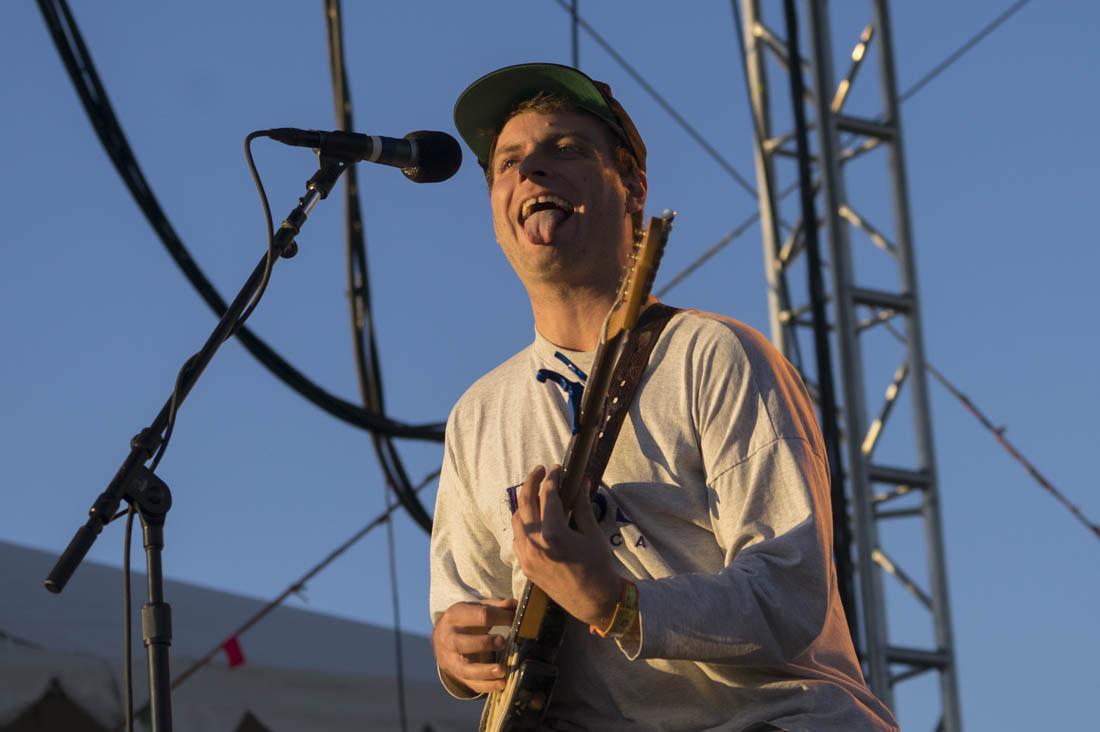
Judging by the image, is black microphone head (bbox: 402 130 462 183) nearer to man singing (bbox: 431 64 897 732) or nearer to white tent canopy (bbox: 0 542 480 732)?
man singing (bbox: 431 64 897 732)

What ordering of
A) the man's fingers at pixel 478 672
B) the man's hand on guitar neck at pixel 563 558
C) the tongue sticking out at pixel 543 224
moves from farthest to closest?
the tongue sticking out at pixel 543 224
the man's fingers at pixel 478 672
the man's hand on guitar neck at pixel 563 558

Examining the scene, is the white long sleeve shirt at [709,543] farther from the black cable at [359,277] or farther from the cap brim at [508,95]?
the black cable at [359,277]

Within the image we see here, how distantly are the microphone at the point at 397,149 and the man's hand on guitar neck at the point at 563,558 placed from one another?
0.85m

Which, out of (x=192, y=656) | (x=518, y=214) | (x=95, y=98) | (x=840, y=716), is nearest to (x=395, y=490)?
(x=192, y=656)

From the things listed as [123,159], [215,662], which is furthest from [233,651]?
[123,159]

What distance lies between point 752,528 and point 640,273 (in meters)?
0.44

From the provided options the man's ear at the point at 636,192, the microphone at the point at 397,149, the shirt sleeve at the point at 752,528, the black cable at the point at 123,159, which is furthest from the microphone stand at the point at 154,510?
the black cable at the point at 123,159

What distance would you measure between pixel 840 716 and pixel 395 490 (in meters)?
3.76

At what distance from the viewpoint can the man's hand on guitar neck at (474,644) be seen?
2855 mm

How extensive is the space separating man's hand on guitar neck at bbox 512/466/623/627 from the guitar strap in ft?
0.43

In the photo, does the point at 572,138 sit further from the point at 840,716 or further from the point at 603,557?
the point at 840,716

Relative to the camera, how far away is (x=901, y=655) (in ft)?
20.3

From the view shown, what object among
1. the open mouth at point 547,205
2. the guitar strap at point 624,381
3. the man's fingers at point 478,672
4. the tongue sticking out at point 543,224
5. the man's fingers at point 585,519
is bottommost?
the man's fingers at point 478,672

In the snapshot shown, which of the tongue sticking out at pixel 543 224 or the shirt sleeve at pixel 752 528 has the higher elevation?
the tongue sticking out at pixel 543 224
